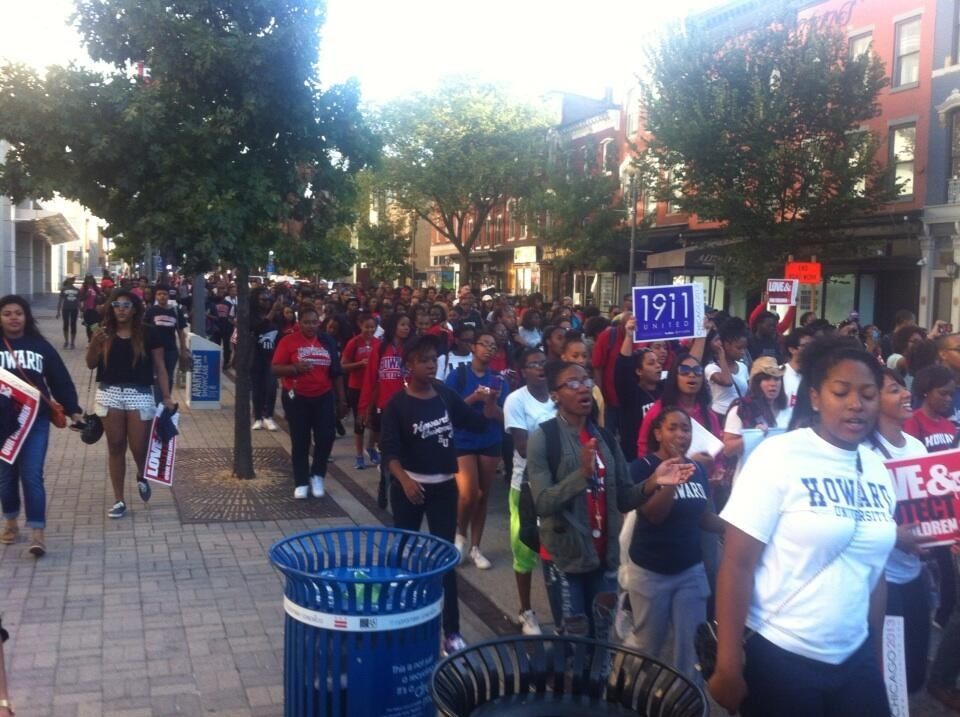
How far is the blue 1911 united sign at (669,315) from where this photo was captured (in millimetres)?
7961

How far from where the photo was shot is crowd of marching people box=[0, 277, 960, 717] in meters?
2.90

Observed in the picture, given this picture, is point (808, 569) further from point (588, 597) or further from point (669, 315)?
point (669, 315)

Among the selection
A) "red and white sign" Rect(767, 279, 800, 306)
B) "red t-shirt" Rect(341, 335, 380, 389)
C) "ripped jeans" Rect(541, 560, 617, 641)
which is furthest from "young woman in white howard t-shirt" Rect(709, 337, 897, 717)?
"red and white sign" Rect(767, 279, 800, 306)

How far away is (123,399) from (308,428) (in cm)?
169

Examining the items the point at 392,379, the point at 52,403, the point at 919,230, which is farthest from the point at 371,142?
the point at 919,230

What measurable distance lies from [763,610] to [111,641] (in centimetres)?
380

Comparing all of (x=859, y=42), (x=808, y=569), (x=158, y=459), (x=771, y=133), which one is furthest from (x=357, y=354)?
(x=859, y=42)

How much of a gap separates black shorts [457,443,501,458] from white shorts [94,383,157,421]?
9.26ft

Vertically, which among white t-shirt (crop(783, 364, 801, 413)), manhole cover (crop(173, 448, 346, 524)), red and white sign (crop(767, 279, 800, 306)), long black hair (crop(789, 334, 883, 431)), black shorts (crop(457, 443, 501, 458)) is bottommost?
manhole cover (crop(173, 448, 346, 524))

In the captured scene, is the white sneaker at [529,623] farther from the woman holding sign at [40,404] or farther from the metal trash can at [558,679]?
the woman holding sign at [40,404]

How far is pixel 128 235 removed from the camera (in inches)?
342

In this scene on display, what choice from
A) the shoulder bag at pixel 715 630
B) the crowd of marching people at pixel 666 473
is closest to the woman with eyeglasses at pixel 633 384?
the crowd of marching people at pixel 666 473

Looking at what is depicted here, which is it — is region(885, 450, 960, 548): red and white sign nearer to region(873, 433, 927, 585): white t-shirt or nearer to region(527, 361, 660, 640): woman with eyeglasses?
region(873, 433, 927, 585): white t-shirt

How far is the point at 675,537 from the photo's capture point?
14.4 ft
